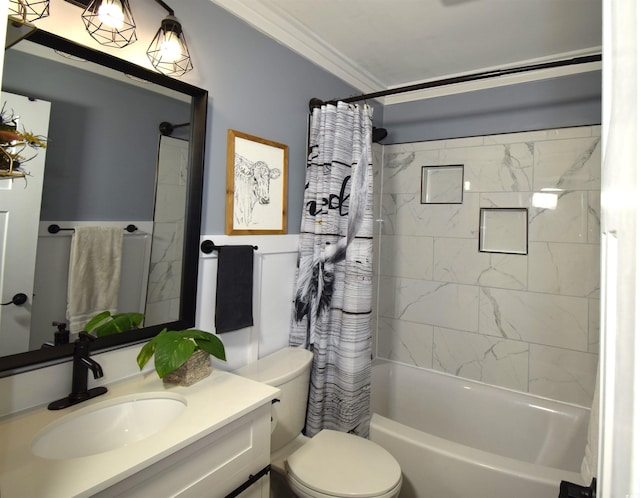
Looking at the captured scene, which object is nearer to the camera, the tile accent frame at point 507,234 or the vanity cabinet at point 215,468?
the vanity cabinet at point 215,468

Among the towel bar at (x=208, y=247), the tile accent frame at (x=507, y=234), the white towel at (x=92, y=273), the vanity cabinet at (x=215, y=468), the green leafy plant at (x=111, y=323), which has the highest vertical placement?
the tile accent frame at (x=507, y=234)

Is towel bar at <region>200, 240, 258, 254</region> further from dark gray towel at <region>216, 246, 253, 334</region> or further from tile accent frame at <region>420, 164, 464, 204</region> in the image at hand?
tile accent frame at <region>420, 164, 464, 204</region>

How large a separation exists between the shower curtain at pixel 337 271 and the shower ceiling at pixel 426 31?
43cm

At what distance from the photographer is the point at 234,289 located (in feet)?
5.49

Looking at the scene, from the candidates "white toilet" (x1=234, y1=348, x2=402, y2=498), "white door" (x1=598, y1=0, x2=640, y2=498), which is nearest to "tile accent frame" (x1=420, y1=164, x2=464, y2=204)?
"white toilet" (x1=234, y1=348, x2=402, y2=498)

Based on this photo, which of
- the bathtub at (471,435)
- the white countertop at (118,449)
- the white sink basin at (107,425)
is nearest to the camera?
the white countertop at (118,449)

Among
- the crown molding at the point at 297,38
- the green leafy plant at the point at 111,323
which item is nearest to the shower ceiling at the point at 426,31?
the crown molding at the point at 297,38

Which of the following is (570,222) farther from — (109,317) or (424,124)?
(109,317)

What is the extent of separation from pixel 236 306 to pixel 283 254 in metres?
0.47

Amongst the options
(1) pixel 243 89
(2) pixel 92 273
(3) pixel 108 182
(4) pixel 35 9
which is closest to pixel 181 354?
(2) pixel 92 273

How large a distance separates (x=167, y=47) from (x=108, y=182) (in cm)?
59

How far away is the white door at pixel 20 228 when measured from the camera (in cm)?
103

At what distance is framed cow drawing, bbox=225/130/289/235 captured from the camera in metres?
1.72

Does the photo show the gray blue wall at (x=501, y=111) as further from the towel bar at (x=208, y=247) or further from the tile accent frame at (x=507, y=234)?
the towel bar at (x=208, y=247)
